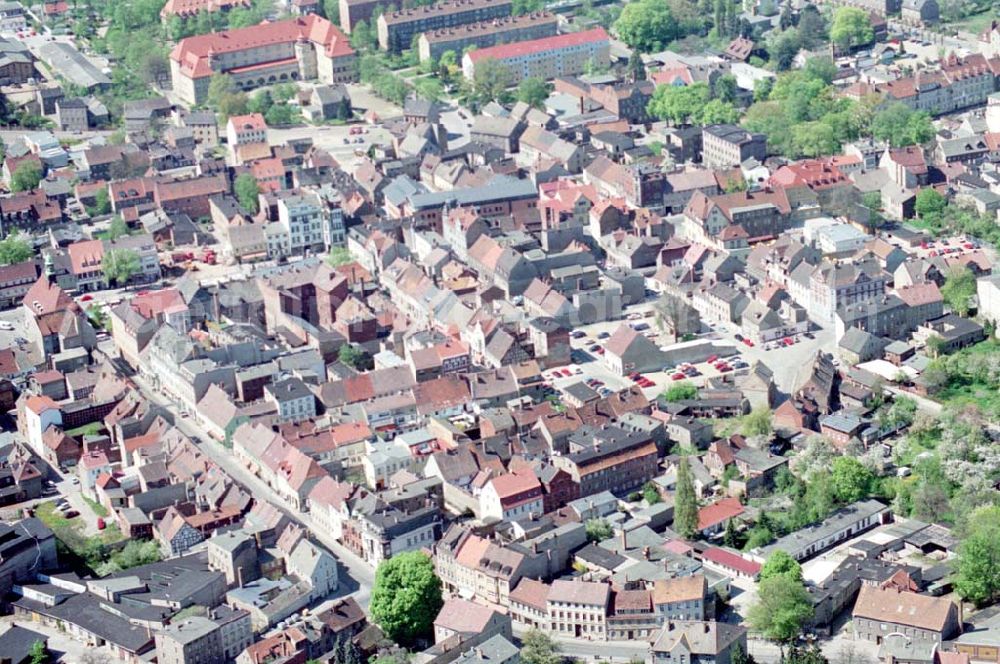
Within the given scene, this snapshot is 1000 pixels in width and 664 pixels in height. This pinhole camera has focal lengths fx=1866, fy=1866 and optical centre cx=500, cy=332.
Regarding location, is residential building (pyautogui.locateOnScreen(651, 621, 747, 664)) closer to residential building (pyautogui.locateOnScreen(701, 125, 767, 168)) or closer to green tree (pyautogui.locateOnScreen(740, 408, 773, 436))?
green tree (pyautogui.locateOnScreen(740, 408, 773, 436))

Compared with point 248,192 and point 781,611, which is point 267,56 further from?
point 781,611

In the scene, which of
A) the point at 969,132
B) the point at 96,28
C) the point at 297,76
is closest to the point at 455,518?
the point at 969,132

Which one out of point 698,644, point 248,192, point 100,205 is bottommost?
point 698,644

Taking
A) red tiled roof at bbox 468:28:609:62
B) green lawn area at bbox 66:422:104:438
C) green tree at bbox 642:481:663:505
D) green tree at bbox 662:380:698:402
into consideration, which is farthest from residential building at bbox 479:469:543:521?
red tiled roof at bbox 468:28:609:62

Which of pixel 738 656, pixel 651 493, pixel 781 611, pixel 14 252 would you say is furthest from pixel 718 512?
pixel 14 252

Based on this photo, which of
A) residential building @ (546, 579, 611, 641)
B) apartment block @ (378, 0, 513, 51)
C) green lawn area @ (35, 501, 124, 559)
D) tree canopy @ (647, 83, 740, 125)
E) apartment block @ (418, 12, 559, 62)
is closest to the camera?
residential building @ (546, 579, 611, 641)

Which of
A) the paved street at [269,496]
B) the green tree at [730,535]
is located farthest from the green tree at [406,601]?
the green tree at [730,535]
